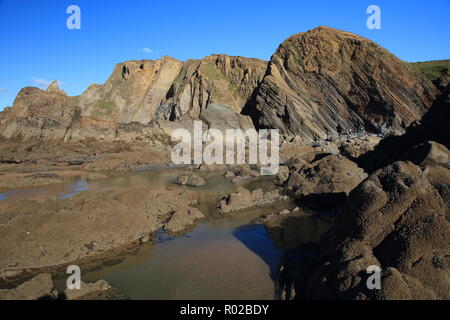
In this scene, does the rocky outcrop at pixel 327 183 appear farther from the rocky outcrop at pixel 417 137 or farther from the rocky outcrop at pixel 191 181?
the rocky outcrop at pixel 191 181

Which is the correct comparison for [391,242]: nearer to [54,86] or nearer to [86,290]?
[86,290]

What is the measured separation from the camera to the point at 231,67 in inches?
2530

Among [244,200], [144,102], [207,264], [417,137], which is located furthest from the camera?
[144,102]

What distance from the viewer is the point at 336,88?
1795 inches

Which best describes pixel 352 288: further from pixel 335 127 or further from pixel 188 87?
pixel 188 87

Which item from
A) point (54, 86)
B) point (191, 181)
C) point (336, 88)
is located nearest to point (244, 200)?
point (191, 181)

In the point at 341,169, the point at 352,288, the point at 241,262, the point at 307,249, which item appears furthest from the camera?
the point at 341,169

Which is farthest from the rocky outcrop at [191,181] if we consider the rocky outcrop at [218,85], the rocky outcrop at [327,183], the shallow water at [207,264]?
the rocky outcrop at [218,85]

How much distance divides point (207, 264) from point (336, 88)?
137ft

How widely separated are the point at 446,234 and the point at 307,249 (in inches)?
146

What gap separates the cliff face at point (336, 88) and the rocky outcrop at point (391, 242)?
124 feet

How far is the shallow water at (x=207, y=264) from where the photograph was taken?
8.28m

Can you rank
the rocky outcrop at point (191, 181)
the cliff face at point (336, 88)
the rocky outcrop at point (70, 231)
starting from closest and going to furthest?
the rocky outcrop at point (70, 231), the rocky outcrop at point (191, 181), the cliff face at point (336, 88)
